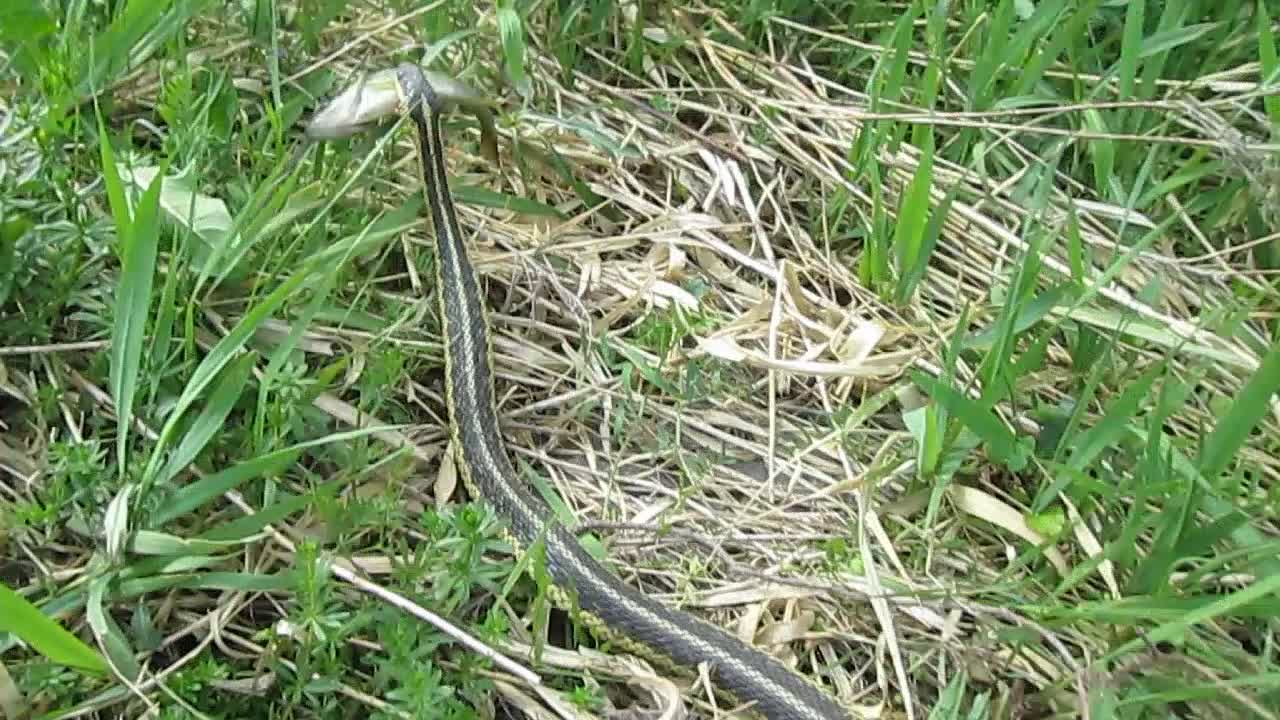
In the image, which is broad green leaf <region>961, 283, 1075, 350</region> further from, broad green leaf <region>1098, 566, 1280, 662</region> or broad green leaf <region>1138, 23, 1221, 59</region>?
broad green leaf <region>1138, 23, 1221, 59</region>

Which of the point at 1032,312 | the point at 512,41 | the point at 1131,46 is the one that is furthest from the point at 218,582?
the point at 1131,46

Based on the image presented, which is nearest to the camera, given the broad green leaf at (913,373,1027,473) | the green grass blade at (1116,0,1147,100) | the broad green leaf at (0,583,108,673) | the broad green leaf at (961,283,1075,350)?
the broad green leaf at (0,583,108,673)

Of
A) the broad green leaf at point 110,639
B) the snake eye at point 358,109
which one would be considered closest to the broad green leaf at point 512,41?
the snake eye at point 358,109

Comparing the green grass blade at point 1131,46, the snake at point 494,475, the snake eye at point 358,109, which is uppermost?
the green grass blade at point 1131,46

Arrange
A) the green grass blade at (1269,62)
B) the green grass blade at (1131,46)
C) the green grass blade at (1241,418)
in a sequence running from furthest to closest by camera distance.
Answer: the green grass blade at (1131,46)
the green grass blade at (1269,62)
the green grass blade at (1241,418)

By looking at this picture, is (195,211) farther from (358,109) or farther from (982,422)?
(982,422)

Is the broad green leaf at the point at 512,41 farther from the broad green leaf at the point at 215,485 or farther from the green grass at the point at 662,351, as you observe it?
the broad green leaf at the point at 215,485

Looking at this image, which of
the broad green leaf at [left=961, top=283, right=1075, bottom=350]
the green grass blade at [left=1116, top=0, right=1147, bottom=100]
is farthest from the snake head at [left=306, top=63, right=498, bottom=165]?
the green grass blade at [left=1116, top=0, right=1147, bottom=100]

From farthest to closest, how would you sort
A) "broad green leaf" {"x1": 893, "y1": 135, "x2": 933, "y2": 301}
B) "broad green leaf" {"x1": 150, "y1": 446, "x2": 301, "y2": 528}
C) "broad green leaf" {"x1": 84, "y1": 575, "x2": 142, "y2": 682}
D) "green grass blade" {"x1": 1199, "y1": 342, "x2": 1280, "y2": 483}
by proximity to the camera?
"broad green leaf" {"x1": 893, "y1": 135, "x2": 933, "y2": 301}, "green grass blade" {"x1": 1199, "y1": 342, "x2": 1280, "y2": 483}, "broad green leaf" {"x1": 150, "y1": 446, "x2": 301, "y2": 528}, "broad green leaf" {"x1": 84, "y1": 575, "x2": 142, "y2": 682}
